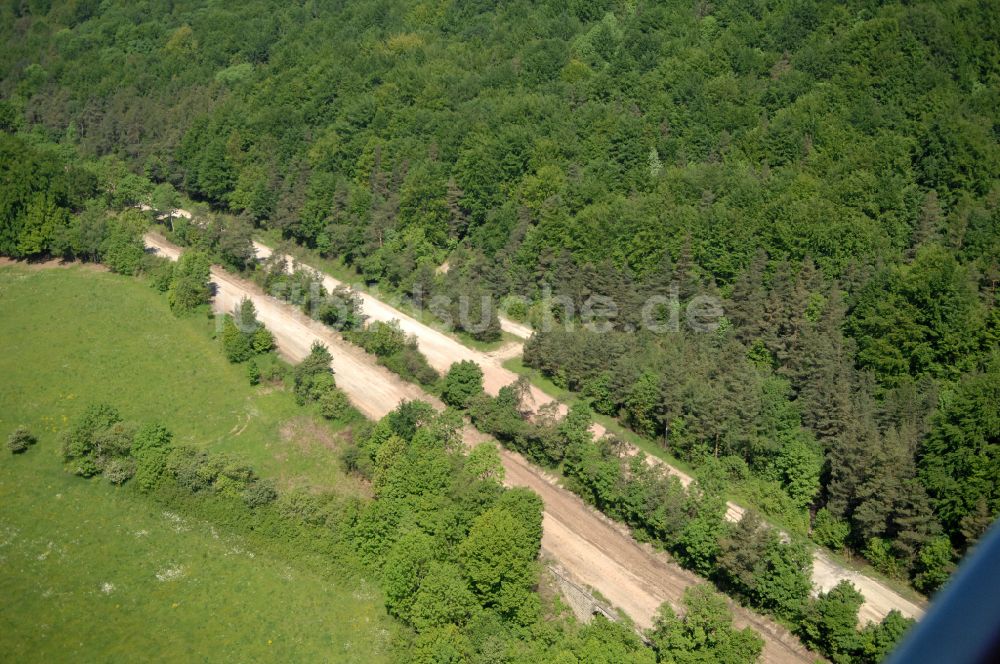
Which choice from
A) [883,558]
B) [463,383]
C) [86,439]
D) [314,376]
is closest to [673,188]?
[463,383]

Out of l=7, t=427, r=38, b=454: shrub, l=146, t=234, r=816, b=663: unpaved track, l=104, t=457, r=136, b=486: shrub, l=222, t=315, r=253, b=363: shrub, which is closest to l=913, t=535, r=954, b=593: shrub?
l=146, t=234, r=816, b=663: unpaved track

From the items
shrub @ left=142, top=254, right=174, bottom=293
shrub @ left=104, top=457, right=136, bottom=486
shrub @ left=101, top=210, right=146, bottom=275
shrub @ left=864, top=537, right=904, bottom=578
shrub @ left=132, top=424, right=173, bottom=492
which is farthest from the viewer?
shrub @ left=101, top=210, right=146, bottom=275

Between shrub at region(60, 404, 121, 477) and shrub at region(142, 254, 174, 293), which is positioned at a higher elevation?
shrub at region(142, 254, 174, 293)

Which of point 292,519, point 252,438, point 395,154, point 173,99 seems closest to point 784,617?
point 292,519

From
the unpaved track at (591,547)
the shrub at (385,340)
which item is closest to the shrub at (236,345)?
the unpaved track at (591,547)

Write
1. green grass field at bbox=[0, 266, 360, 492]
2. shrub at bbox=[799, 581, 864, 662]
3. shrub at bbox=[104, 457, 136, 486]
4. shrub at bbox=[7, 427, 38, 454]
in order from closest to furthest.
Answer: shrub at bbox=[799, 581, 864, 662] → shrub at bbox=[104, 457, 136, 486] → shrub at bbox=[7, 427, 38, 454] → green grass field at bbox=[0, 266, 360, 492]

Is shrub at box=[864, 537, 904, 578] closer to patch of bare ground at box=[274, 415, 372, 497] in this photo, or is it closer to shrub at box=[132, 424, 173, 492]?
patch of bare ground at box=[274, 415, 372, 497]

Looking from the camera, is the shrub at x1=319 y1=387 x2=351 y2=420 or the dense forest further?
the shrub at x1=319 y1=387 x2=351 y2=420
